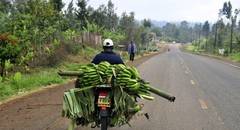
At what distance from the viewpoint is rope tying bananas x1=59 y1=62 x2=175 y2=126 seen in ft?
25.9

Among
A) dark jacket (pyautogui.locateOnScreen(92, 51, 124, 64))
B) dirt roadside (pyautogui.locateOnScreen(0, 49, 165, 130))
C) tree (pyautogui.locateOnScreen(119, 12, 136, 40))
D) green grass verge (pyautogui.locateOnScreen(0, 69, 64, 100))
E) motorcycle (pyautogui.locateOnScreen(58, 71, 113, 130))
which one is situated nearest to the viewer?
motorcycle (pyautogui.locateOnScreen(58, 71, 113, 130))

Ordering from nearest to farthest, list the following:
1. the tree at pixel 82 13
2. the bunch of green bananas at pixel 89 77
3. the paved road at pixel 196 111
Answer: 1. the bunch of green bananas at pixel 89 77
2. the paved road at pixel 196 111
3. the tree at pixel 82 13

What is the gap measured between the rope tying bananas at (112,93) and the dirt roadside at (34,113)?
4.67ft

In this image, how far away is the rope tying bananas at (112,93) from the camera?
7.90 metres

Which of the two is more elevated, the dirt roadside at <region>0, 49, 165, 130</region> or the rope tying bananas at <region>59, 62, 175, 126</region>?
the rope tying bananas at <region>59, 62, 175, 126</region>

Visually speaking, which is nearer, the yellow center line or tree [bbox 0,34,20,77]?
the yellow center line

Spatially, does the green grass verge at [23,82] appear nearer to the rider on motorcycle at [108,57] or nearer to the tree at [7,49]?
the tree at [7,49]

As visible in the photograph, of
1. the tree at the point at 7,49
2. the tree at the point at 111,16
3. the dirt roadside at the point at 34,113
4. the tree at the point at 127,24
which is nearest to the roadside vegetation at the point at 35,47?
the tree at the point at 7,49

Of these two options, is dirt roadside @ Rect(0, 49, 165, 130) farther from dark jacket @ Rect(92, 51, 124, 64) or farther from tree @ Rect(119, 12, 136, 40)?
tree @ Rect(119, 12, 136, 40)

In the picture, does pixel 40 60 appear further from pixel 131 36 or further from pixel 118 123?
pixel 131 36

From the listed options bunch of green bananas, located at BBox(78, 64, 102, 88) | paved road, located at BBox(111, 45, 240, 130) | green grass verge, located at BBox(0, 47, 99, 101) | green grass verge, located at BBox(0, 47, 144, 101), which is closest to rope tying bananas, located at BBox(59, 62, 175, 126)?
bunch of green bananas, located at BBox(78, 64, 102, 88)

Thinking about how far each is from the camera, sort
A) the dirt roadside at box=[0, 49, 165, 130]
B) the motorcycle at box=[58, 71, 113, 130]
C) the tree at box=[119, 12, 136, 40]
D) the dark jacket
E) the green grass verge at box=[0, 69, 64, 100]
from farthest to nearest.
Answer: the tree at box=[119, 12, 136, 40]
the green grass verge at box=[0, 69, 64, 100]
the dirt roadside at box=[0, 49, 165, 130]
the dark jacket
the motorcycle at box=[58, 71, 113, 130]

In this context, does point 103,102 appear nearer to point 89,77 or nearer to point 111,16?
point 89,77

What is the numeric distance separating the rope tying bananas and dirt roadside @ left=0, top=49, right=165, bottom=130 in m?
1.42
